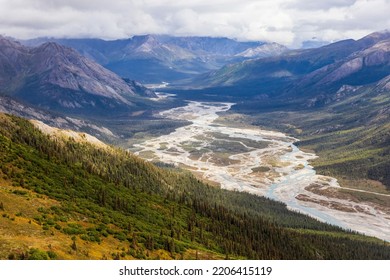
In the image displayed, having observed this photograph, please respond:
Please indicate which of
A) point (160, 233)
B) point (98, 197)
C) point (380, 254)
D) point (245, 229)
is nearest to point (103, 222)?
point (160, 233)

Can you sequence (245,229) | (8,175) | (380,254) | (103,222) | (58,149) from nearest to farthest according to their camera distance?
(103,222) < (8,175) < (245,229) < (58,149) < (380,254)

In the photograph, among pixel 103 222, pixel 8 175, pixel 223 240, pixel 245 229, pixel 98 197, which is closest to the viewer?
pixel 103 222

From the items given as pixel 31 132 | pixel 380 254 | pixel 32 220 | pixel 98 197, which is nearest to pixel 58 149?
pixel 31 132

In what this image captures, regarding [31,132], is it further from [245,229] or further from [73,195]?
[245,229]
